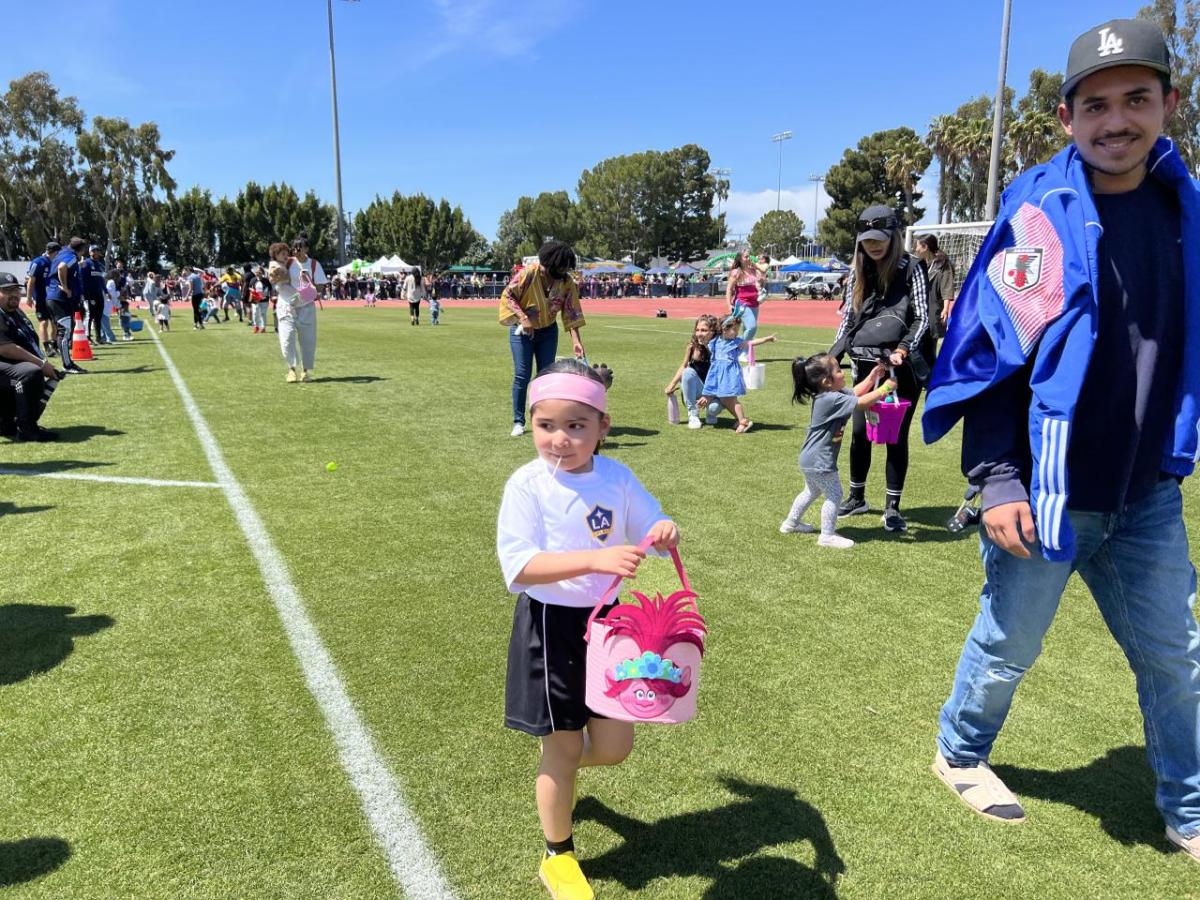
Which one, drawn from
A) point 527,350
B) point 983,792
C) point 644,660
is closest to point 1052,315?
point 644,660

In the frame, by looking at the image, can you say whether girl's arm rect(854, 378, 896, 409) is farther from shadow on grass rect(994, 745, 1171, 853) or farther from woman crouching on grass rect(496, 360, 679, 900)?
woman crouching on grass rect(496, 360, 679, 900)

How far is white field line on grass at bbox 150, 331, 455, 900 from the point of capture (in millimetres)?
2523

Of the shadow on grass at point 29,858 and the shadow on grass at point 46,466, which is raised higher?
the shadow on grass at point 46,466

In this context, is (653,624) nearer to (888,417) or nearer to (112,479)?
(888,417)

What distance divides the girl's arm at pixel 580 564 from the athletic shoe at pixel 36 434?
8754mm

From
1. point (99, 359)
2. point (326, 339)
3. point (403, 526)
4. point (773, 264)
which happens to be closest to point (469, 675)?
point (403, 526)

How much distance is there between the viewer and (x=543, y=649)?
2.35m

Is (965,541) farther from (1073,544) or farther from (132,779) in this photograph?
(132,779)

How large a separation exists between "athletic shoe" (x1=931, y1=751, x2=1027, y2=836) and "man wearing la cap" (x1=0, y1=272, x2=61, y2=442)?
8969 millimetres

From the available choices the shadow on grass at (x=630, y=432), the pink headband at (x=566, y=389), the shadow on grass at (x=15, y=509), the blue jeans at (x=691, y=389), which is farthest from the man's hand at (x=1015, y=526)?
the blue jeans at (x=691, y=389)

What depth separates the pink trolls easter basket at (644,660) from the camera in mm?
2082

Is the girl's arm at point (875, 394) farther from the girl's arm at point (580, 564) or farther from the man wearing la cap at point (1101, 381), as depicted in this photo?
the girl's arm at point (580, 564)

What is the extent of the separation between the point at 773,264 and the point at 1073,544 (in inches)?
2775

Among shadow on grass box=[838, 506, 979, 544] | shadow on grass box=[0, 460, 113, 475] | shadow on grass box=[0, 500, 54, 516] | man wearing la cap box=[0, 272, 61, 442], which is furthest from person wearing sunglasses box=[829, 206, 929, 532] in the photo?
man wearing la cap box=[0, 272, 61, 442]
